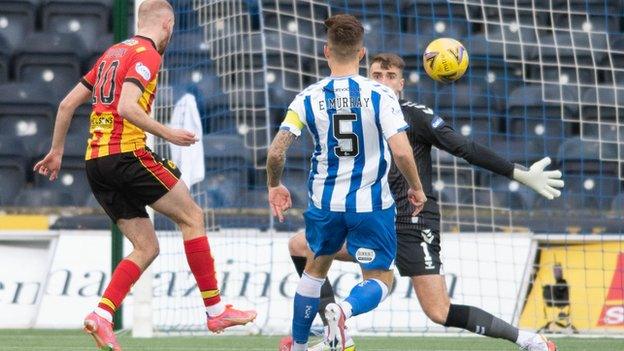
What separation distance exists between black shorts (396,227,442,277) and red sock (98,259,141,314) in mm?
1449

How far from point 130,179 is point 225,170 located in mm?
5292

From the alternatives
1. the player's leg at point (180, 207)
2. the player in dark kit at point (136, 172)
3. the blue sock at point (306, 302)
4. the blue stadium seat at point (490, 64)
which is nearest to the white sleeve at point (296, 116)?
the blue sock at point (306, 302)

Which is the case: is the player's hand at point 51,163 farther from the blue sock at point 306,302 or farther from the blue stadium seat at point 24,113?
the blue stadium seat at point 24,113

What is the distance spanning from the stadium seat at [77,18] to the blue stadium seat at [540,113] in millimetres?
4505

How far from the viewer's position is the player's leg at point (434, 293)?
729 centimetres

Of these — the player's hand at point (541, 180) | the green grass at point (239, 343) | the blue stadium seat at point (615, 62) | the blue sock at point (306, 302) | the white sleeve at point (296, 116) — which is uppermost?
the blue stadium seat at point (615, 62)

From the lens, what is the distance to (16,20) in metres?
14.4

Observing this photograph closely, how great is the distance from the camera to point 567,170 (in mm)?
12703

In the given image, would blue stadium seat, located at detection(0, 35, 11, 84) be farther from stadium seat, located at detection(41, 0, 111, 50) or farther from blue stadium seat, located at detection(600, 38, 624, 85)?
blue stadium seat, located at detection(600, 38, 624, 85)

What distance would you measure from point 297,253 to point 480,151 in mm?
1268

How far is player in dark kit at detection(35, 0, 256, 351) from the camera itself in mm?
7094

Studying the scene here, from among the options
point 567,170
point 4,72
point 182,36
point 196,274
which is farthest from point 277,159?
point 4,72

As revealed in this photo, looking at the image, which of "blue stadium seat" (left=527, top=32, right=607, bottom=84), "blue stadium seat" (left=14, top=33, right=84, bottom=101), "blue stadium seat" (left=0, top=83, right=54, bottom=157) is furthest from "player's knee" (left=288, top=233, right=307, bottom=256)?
"blue stadium seat" (left=14, top=33, right=84, bottom=101)

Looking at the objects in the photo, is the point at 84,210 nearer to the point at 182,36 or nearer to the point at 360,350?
the point at 182,36
